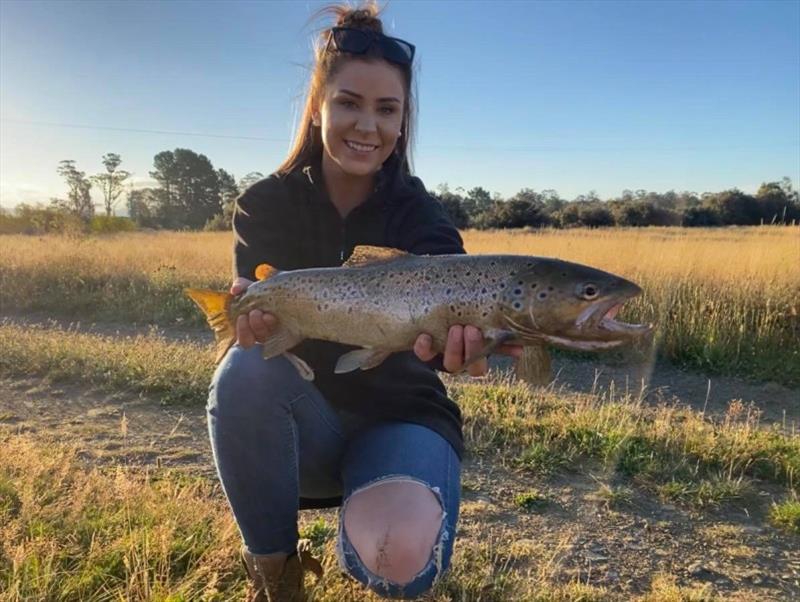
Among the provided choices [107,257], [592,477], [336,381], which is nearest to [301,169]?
[336,381]

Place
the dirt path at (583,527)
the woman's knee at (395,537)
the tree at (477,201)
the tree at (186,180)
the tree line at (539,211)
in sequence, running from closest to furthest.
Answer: the woman's knee at (395,537)
the dirt path at (583,527)
the tree line at (539,211)
the tree at (477,201)
the tree at (186,180)

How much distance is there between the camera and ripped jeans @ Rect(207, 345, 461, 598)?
2381mm

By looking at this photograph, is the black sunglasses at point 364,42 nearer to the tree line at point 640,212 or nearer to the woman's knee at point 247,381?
the woman's knee at point 247,381

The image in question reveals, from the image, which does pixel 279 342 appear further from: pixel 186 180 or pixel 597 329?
pixel 186 180

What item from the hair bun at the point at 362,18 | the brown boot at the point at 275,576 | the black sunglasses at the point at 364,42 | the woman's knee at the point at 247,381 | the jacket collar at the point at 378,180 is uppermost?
the hair bun at the point at 362,18

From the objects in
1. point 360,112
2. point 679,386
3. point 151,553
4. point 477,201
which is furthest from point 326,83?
point 477,201

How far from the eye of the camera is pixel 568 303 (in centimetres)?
214

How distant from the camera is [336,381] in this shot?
2.82m

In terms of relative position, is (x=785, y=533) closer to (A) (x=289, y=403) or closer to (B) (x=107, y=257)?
(A) (x=289, y=403)

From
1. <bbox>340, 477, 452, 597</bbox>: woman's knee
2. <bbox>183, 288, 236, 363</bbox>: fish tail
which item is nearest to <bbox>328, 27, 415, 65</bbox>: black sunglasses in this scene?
<bbox>183, 288, 236, 363</bbox>: fish tail

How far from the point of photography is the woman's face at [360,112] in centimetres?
281

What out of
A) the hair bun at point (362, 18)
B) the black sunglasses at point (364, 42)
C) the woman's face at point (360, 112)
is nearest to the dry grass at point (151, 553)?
the woman's face at point (360, 112)

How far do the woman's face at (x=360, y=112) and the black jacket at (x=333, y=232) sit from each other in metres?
0.19

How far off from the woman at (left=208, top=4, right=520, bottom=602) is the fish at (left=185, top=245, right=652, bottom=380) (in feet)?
0.25
